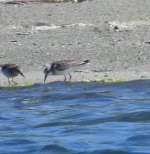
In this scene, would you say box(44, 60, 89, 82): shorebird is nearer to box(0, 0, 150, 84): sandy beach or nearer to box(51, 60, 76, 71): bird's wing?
box(51, 60, 76, 71): bird's wing

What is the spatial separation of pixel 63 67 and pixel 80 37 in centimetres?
305

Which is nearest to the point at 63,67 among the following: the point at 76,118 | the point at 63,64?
the point at 63,64

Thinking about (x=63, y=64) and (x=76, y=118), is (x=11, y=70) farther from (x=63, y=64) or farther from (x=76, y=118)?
(x=76, y=118)

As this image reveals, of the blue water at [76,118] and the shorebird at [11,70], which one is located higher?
the shorebird at [11,70]

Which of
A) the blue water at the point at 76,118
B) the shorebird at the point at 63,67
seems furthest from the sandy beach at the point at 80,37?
the blue water at the point at 76,118

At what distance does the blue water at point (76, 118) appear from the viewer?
10469mm

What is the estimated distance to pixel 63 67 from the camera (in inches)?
587

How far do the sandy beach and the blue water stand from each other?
793 millimetres

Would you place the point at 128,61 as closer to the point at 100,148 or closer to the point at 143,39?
the point at 143,39

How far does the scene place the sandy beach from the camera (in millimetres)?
15664

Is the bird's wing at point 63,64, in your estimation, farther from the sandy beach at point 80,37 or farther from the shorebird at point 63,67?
the sandy beach at point 80,37

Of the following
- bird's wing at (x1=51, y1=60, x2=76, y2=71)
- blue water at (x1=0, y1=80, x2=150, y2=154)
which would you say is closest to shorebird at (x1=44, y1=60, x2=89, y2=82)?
bird's wing at (x1=51, y1=60, x2=76, y2=71)

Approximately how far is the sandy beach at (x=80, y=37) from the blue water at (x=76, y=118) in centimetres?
79

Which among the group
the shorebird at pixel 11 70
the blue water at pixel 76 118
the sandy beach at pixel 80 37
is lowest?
the blue water at pixel 76 118
